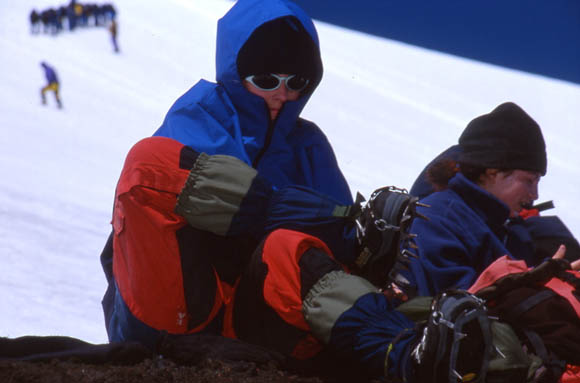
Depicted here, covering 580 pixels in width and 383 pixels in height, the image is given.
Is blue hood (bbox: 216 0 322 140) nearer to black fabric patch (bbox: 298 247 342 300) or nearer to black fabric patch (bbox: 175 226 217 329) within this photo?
black fabric patch (bbox: 175 226 217 329)

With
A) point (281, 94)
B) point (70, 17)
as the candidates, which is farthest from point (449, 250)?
point (70, 17)

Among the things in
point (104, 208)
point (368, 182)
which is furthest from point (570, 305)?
point (368, 182)

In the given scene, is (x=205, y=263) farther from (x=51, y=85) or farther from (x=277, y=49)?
(x=51, y=85)

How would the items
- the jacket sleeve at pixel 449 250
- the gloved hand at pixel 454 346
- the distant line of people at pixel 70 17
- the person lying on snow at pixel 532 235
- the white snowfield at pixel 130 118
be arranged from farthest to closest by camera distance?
the distant line of people at pixel 70 17, the white snowfield at pixel 130 118, the person lying on snow at pixel 532 235, the jacket sleeve at pixel 449 250, the gloved hand at pixel 454 346

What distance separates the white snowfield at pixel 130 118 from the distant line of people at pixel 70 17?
23 cm

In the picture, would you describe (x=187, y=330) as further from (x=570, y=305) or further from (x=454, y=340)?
(x=570, y=305)

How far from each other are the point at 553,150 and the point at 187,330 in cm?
654

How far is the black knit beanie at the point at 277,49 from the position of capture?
195 cm

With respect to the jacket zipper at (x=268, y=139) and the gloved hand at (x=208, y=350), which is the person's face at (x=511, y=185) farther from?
the gloved hand at (x=208, y=350)

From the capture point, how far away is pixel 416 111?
8617 millimetres

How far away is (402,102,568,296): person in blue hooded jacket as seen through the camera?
186 centimetres

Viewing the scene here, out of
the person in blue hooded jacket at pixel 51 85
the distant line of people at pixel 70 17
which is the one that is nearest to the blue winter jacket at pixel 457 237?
the person in blue hooded jacket at pixel 51 85

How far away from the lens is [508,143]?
1.99 m

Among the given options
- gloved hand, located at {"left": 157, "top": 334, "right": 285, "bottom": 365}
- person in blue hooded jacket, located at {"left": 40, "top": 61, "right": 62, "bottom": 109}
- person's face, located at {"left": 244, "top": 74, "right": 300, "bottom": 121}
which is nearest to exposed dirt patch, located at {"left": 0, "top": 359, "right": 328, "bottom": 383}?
gloved hand, located at {"left": 157, "top": 334, "right": 285, "bottom": 365}
